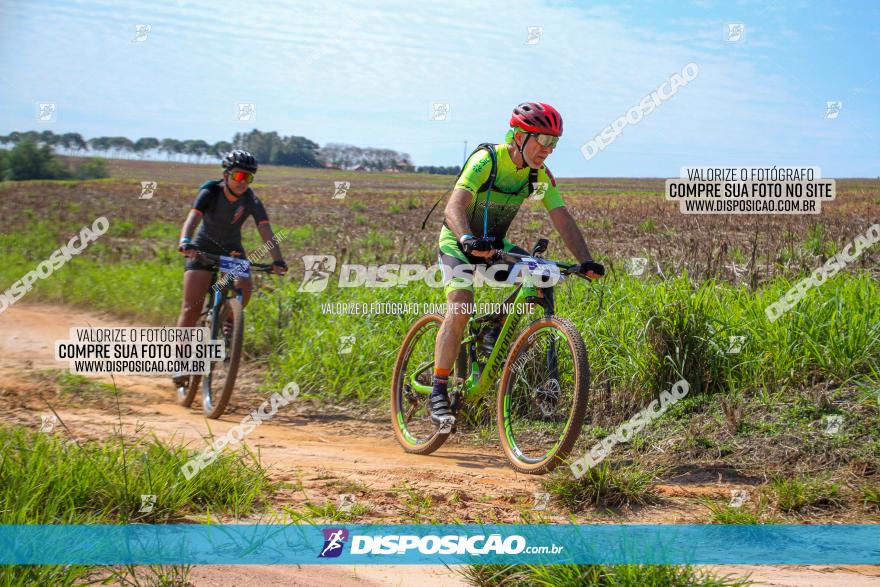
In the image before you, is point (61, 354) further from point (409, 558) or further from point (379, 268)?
point (409, 558)

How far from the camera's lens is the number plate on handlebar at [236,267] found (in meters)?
8.05

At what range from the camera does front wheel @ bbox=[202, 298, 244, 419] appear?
25.5 ft

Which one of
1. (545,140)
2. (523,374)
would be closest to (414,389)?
(523,374)

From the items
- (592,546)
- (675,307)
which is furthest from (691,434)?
(592,546)

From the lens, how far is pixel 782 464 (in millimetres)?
5406

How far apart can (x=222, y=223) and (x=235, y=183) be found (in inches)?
20.6

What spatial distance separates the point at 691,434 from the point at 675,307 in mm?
1236

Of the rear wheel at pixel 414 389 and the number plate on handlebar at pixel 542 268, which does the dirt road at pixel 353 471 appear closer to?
the rear wheel at pixel 414 389

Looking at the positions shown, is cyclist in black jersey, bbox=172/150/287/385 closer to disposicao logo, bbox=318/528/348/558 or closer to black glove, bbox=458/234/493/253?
black glove, bbox=458/234/493/253

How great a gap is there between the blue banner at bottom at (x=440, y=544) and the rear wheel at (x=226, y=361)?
12.0 feet

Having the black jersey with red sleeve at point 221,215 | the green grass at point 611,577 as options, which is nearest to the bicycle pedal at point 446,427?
the green grass at point 611,577

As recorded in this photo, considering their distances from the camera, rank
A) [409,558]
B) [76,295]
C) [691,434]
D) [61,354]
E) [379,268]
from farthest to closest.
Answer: [76,295], [379,268], [61,354], [691,434], [409,558]

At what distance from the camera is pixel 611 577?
3.40m

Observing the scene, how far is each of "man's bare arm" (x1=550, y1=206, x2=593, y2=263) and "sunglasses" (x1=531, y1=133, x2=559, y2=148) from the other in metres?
0.54
